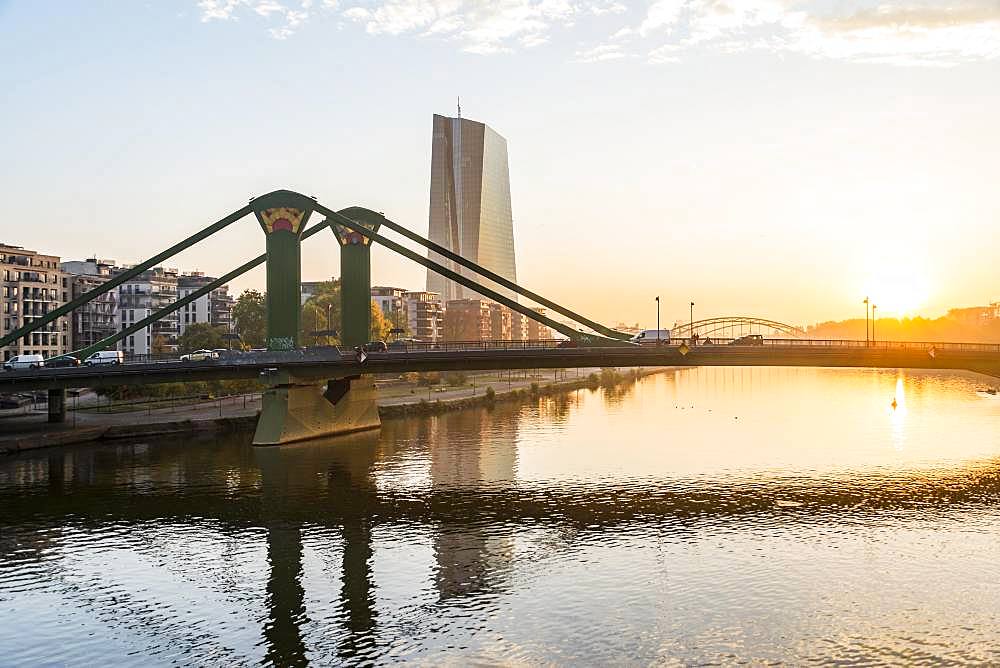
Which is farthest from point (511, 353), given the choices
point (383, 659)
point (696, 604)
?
point (383, 659)

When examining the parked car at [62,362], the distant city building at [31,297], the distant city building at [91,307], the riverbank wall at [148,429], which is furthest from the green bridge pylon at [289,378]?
the distant city building at [91,307]

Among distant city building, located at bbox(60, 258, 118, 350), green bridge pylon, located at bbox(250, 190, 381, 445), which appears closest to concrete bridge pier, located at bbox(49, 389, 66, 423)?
green bridge pylon, located at bbox(250, 190, 381, 445)

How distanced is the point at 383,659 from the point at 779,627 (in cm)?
1385

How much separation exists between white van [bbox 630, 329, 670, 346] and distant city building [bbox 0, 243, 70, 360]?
95078 mm

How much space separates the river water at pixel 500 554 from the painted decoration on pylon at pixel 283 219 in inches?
800

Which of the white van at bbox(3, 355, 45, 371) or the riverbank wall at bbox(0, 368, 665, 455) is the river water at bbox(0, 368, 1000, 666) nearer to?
the riverbank wall at bbox(0, 368, 665, 455)

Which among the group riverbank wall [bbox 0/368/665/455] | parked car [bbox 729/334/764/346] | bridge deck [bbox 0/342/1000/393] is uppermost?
parked car [bbox 729/334/764/346]

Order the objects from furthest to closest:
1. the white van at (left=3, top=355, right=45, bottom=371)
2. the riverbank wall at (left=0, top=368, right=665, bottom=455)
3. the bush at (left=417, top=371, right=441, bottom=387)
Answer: the bush at (left=417, top=371, right=441, bottom=387), the white van at (left=3, top=355, right=45, bottom=371), the riverbank wall at (left=0, top=368, right=665, bottom=455)

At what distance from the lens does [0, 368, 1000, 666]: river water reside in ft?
108

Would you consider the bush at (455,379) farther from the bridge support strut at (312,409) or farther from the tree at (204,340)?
the bridge support strut at (312,409)

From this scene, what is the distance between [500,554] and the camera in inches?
1754

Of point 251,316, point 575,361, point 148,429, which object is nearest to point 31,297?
point 251,316

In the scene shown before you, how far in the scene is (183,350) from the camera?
154500 millimetres

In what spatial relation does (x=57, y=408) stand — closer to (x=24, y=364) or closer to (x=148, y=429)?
(x=24, y=364)
